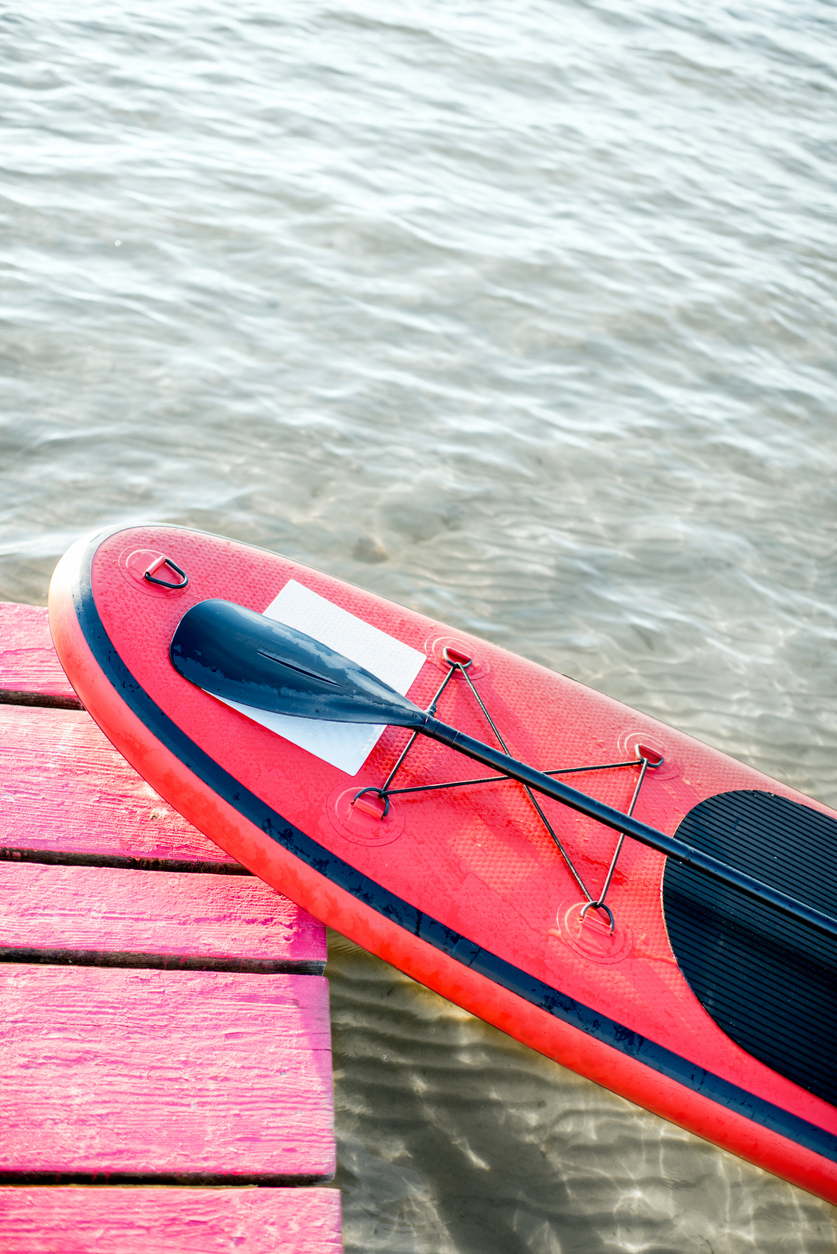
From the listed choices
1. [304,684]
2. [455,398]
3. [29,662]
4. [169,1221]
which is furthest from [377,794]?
[455,398]

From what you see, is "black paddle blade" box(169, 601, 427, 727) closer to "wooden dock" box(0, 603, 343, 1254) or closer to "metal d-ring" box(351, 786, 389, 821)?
"metal d-ring" box(351, 786, 389, 821)

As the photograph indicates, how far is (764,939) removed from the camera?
2.04 m

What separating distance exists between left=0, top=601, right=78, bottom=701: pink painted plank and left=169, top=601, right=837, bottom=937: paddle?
457mm

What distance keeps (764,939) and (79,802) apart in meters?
1.55

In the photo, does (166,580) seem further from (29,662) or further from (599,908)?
(599,908)

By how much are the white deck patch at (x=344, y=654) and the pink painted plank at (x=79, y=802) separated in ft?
1.07

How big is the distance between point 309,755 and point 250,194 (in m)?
4.31

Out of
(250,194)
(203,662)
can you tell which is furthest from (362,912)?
(250,194)

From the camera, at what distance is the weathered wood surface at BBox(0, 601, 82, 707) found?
2.32m

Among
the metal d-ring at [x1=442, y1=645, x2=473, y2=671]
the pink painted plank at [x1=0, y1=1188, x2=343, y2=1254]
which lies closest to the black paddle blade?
the metal d-ring at [x1=442, y1=645, x2=473, y2=671]

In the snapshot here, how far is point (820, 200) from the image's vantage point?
7.05 meters

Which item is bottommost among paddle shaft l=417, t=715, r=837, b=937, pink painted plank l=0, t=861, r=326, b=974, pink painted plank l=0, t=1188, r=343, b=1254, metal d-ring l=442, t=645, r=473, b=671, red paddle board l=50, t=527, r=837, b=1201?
pink painted plank l=0, t=1188, r=343, b=1254

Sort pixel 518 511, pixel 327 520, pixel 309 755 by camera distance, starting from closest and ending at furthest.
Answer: pixel 309 755
pixel 327 520
pixel 518 511

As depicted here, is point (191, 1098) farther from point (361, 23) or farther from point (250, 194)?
point (361, 23)
